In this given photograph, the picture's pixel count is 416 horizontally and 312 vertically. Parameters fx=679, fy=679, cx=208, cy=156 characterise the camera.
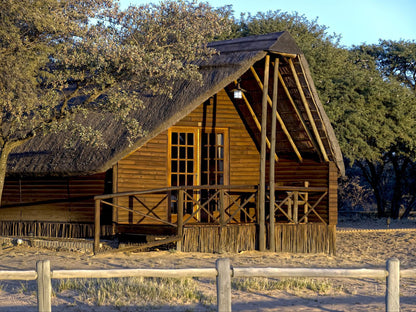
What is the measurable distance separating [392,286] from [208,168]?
8.21 metres

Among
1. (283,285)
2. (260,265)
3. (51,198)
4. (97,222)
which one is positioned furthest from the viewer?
(51,198)

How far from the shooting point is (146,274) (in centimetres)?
751

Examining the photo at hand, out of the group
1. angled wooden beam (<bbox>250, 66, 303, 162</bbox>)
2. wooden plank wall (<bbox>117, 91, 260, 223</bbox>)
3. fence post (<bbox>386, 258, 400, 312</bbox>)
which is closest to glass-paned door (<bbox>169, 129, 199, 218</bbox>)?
wooden plank wall (<bbox>117, 91, 260, 223</bbox>)

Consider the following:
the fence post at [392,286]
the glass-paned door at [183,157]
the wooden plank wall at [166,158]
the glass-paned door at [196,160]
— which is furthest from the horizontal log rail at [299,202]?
the fence post at [392,286]

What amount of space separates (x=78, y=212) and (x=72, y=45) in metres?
3.86

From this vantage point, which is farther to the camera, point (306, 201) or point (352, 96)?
point (352, 96)

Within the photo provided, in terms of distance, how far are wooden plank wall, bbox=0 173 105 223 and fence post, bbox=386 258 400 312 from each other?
317 inches

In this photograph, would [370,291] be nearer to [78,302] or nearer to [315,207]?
[78,302]

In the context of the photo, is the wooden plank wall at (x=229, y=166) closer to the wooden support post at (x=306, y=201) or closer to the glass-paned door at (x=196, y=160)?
the glass-paned door at (x=196, y=160)

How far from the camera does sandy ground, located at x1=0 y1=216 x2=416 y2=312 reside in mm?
8523


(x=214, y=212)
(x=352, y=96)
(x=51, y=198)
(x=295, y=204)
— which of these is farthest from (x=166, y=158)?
(x=352, y=96)

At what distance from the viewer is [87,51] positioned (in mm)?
12328

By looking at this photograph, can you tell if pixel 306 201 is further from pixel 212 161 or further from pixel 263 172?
pixel 212 161

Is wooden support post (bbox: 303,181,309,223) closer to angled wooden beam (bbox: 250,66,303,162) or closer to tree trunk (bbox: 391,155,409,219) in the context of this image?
angled wooden beam (bbox: 250,66,303,162)
